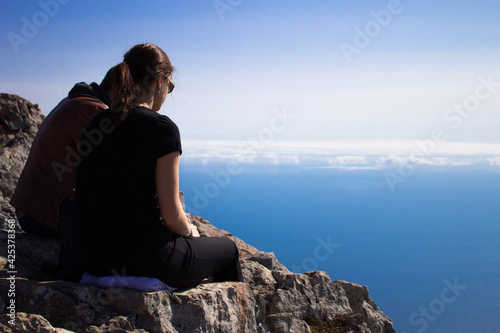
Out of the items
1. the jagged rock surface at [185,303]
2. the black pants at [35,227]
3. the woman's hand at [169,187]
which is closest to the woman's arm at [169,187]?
the woman's hand at [169,187]

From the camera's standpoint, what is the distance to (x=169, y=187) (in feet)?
10.3

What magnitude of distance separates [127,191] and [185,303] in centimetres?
96

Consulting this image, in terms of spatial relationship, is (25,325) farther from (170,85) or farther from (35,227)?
(170,85)

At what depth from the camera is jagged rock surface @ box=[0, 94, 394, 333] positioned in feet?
10.5

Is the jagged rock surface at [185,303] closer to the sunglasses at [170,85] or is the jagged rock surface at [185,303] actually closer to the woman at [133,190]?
the woman at [133,190]

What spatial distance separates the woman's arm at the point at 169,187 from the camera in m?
3.12

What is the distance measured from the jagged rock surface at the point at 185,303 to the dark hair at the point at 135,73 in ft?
4.52

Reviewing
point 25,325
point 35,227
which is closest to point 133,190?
point 25,325

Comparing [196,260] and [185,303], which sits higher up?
[196,260]

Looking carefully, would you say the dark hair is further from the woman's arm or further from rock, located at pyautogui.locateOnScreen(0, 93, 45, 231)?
rock, located at pyautogui.locateOnScreen(0, 93, 45, 231)

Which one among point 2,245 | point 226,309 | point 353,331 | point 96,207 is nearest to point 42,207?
point 2,245

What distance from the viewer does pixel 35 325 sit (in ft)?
9.39

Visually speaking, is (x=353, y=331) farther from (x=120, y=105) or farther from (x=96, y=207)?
(x=120, y=105)

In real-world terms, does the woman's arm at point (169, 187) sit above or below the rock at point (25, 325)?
above
